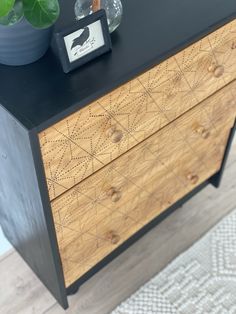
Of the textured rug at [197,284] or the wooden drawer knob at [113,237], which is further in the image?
the textured rug at [197,284]

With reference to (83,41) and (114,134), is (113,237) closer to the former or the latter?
(114,134)

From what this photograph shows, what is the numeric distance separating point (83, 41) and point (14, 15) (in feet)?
0.49

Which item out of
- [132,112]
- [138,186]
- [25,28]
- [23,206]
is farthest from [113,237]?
[25,28]

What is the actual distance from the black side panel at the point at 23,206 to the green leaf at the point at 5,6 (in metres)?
0.18

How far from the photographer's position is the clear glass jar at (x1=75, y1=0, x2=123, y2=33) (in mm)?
919

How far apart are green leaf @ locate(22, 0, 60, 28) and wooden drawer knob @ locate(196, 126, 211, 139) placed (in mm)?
593

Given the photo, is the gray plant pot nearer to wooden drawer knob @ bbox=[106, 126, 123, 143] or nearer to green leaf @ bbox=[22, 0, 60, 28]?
green leaf @ bbox=[22, 0, 60, 28]

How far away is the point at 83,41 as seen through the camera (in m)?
0.83

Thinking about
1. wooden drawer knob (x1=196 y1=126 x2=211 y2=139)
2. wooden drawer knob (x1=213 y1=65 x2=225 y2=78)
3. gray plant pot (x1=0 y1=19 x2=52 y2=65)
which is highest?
Result: gray plant pot (x1=0 y1=19 x2=52 y2=65)

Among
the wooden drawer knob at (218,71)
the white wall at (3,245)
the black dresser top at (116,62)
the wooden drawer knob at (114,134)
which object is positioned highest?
the black dresser top at (116,62)

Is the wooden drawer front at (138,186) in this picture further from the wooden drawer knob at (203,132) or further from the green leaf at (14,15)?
the green leaf at (14,15)

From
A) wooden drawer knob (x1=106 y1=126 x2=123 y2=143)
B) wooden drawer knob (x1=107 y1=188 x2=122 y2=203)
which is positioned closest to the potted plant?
wooden drawer knob (x1=106 y1=126 x2=123 y2=143)

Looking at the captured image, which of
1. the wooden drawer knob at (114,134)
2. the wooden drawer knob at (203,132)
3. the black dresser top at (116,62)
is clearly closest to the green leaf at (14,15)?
the black dresser top at (116,62)

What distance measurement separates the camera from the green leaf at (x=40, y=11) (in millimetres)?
725
